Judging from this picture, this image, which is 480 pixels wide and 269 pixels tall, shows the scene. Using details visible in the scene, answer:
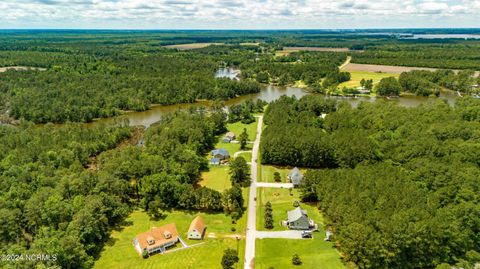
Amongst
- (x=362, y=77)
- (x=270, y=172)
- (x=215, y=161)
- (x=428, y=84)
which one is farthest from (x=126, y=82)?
(x=428, y=84)

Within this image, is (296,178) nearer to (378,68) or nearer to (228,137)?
(228,137)

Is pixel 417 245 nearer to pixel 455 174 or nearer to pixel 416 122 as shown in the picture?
pixel 455 174

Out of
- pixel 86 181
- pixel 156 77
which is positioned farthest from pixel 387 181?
pixel 156 77

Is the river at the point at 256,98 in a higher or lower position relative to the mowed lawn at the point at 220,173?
higher

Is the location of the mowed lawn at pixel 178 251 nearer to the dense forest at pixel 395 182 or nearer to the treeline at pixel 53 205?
the treeline at pixel 53 205

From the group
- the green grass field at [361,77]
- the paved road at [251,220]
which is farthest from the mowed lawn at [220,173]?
the green grass field at [361,77]

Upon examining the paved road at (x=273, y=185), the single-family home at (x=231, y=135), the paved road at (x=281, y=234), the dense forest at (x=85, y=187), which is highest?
the dense forest at (x=85, y=187)
